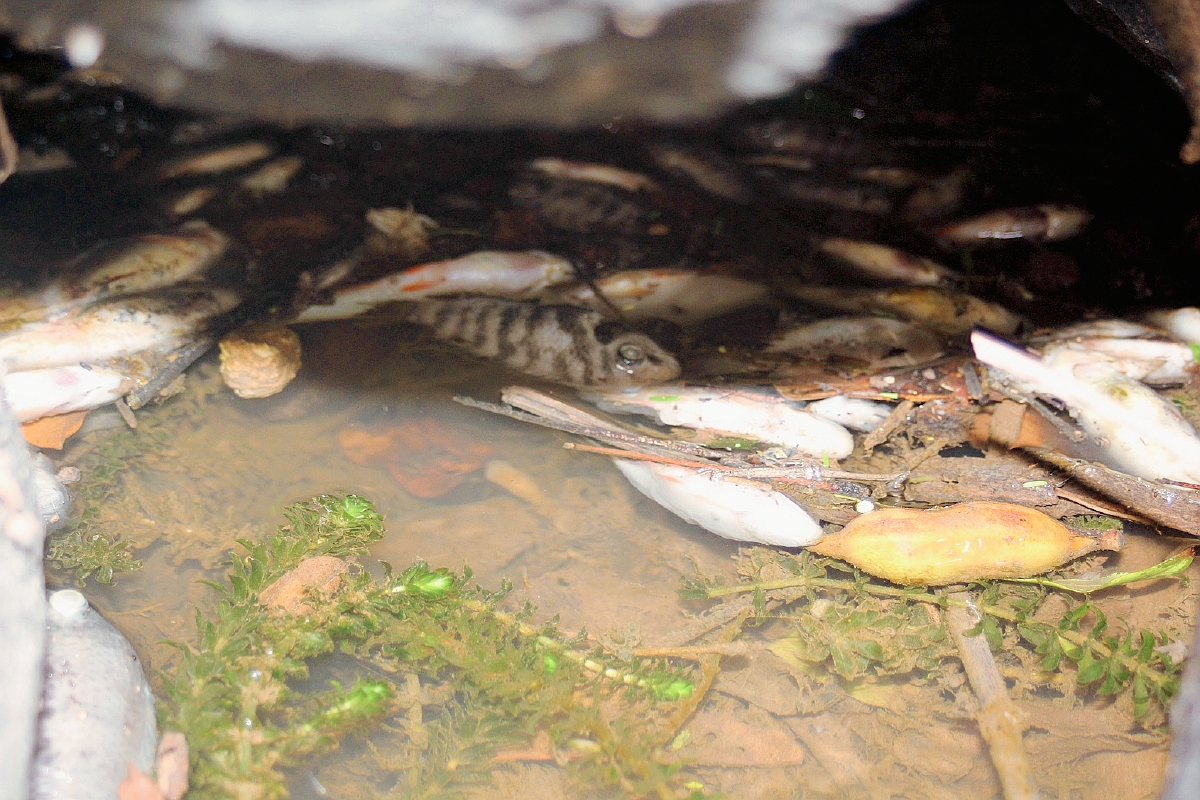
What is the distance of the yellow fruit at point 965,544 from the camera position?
229 cm

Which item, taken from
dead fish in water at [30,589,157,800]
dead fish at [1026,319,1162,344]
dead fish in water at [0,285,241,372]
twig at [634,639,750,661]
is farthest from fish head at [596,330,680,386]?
dead fish in water at [30,589,157,800]

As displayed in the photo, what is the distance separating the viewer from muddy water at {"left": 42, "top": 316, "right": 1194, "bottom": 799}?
6.98 feet

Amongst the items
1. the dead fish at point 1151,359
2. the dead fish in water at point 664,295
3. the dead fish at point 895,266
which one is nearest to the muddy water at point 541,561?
the dead fish in water at point 664,295

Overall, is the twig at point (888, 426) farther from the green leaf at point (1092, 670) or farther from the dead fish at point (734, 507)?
the green leaf at point (1092, 670)

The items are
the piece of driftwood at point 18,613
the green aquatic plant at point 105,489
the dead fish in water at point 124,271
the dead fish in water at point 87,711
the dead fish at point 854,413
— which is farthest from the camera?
the dead fish in water at point 124,271

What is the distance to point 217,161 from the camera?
381cm

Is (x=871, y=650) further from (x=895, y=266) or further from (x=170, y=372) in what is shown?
(x=170, y=372)

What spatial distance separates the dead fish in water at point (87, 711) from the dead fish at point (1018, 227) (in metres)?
3.80

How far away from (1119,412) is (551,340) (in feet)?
6.93

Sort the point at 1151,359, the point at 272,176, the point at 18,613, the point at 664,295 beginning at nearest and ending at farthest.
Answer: the point at 18,613
the point at 1151,359
the point at 664,295
the point at 272,176

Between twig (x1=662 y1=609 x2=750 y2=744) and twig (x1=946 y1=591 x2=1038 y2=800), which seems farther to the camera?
twig (x1=662 y1=609 x2=750 y2=744)

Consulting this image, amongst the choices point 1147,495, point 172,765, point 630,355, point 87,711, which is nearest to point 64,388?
point 87,711

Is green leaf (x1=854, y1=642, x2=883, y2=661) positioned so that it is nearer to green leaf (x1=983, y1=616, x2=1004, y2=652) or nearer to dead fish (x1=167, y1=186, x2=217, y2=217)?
green leaf (x1=983, y1=616, x2=1004, y2=652)

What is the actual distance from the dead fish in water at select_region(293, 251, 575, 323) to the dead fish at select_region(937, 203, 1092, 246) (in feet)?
6.72
